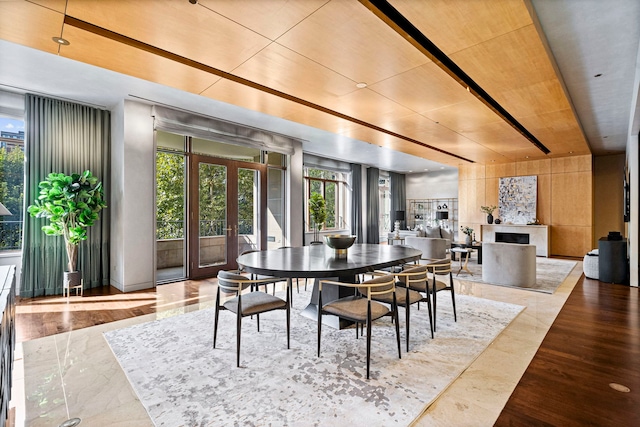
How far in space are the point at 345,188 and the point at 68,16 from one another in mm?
9554

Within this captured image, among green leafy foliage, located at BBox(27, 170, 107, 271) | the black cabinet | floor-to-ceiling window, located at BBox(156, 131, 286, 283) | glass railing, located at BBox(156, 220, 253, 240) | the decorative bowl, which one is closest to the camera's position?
the decorative bowl

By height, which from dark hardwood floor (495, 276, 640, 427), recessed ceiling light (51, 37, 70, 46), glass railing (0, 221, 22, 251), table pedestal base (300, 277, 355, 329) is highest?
recessed ceiling light (51, 37, 70, 46)

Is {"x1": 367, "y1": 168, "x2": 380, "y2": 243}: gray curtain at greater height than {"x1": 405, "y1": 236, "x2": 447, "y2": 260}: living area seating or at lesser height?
greater

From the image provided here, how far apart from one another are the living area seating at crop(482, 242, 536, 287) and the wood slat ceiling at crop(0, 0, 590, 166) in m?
2.20

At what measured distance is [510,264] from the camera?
5320 millimetres

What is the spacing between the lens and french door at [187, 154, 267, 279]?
598 cm

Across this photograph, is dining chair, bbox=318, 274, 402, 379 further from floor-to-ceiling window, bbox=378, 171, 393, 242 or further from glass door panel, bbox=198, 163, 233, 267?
floor-to-ceiling window, bbox=378, 171, 393, 242

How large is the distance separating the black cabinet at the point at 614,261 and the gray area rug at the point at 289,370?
3487mm

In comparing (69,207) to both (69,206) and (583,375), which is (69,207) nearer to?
(69,206)

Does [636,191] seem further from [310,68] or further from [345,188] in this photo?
[345,188]

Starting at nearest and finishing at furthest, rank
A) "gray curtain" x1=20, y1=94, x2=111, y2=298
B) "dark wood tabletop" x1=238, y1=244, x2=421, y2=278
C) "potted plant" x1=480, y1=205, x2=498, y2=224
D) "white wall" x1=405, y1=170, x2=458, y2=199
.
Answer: "dark wood tabletop" x1=238, y1=244, x2=421, y2=278
"gray curtain" x1=20, y1=94, x2=111, y2=298
"potted plant" x1=480, y1=205, x2=498, y2=224
"white wall" x1=405, y1=170, x2=458, y2=199

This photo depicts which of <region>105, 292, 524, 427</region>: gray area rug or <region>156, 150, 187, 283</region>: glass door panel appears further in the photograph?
<region>156, 150, 187, 283</region>: glass door panel

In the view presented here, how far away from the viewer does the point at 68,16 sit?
2.40 meters

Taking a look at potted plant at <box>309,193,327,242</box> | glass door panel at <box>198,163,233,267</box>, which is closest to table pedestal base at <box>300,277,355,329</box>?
Result: glass door panel at <box>198,163,233,267</box>
